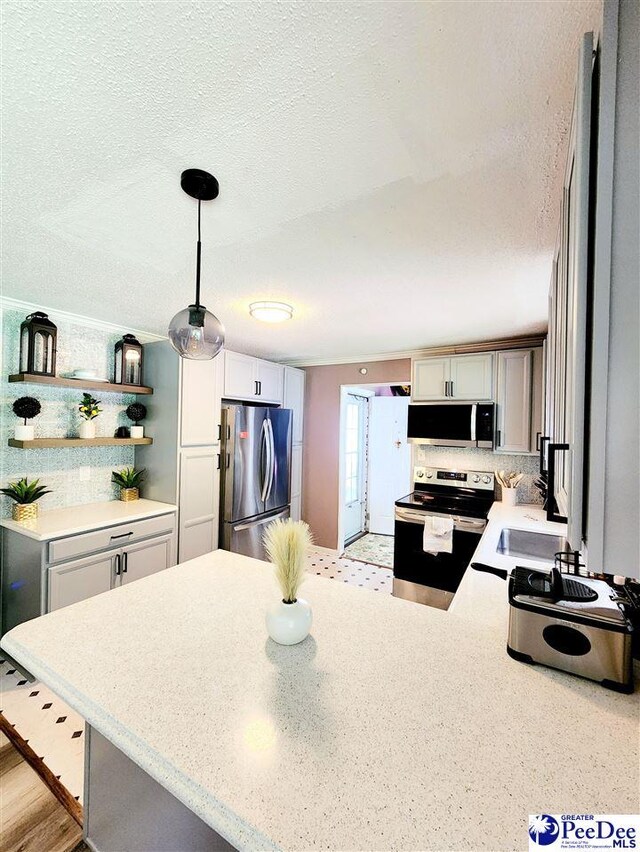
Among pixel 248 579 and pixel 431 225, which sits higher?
pixel 431 225

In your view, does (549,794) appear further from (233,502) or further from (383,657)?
(233,502)

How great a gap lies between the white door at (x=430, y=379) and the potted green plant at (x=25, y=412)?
10.3ft

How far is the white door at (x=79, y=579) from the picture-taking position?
87.3 inches

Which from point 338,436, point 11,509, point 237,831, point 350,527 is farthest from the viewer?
point 350,527

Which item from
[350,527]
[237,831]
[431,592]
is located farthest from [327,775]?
[350,527]

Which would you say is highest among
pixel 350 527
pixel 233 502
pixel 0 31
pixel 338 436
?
pixel 0 31

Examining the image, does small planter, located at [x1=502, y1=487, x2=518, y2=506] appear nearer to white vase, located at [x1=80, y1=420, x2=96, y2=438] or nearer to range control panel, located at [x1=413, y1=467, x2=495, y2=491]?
range control panel, located at [x1=413, y1=467, x2=495, y2=491]

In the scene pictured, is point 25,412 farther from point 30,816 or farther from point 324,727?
point 324,727

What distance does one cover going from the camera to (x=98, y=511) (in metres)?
2.76

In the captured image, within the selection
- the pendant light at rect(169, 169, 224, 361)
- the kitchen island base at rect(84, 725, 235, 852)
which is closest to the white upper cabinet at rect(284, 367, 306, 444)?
the pendant light at rect(169, 169, 224, 361)

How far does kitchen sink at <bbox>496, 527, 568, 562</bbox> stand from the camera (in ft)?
6.99

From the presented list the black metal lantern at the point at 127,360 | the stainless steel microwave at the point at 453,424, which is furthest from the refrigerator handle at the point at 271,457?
the stainless steel microwave at the point at 453,424

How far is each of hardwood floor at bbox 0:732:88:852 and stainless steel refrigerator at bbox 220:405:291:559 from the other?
1851 millimetres

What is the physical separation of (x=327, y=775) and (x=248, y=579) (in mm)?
917
